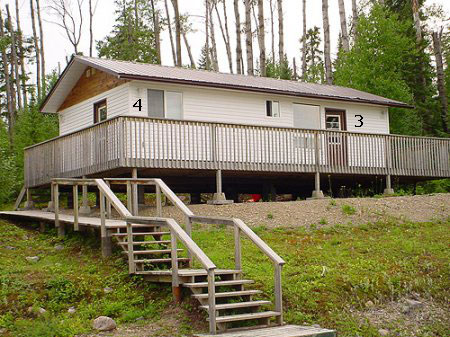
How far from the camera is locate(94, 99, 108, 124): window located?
21.5 meters

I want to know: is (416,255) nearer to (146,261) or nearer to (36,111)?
(146,261)

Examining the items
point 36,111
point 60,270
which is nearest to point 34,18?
point 36,111

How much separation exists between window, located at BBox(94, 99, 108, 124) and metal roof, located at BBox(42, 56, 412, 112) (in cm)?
132

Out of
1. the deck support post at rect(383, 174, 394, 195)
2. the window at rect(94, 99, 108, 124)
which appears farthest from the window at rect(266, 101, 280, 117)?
the window at rect(94, 99, 108, 124)

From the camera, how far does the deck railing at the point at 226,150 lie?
17750 millimetres

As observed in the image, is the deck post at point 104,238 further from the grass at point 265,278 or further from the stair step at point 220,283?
the stair step at point 220,283

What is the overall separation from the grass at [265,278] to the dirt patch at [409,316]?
123mm

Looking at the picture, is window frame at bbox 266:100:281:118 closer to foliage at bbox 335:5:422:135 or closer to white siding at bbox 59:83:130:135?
white siding at bbox 59:83:130:135

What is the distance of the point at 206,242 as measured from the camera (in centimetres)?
1412

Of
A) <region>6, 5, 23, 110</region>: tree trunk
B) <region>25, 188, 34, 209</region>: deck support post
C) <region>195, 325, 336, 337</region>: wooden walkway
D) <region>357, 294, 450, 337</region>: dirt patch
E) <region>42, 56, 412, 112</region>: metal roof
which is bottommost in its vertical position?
<region>357, 294, 450, 337</region>: dirt patch

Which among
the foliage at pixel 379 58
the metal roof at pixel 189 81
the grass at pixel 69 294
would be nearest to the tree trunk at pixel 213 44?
the foliage at pixel 379 58

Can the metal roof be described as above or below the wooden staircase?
above

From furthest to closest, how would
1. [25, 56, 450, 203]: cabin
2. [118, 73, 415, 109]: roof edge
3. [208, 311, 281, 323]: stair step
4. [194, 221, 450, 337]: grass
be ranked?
[118, 73, 415, 109]: roof edge, [25, 56, 450, 203]: cabin, [194, 221, 450, 337]: grass, [208, 311, 281, 323]: stair step

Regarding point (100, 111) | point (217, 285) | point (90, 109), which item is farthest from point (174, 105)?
point (217, 285)
